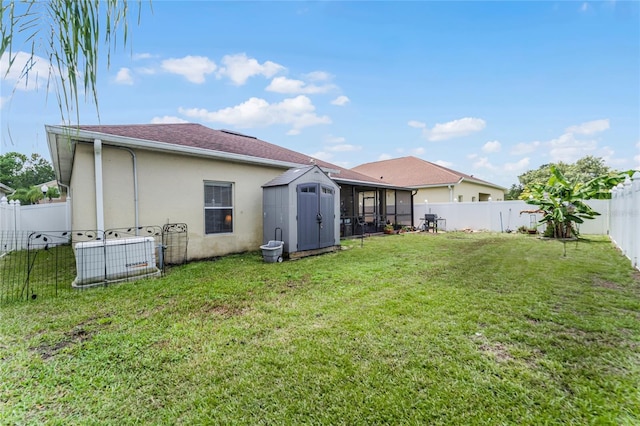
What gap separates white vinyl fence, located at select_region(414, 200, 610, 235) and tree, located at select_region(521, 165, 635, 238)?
1.13 meters

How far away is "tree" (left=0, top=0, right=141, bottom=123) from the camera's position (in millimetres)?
1128

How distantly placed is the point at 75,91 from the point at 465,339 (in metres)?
3.56

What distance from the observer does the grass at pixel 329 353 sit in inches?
74.5

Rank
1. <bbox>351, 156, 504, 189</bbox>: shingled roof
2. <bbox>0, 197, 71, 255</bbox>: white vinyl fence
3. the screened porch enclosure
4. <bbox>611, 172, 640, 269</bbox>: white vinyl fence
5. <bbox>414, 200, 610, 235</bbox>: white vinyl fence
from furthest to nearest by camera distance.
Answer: <bbox>351, 156, 504, 189</bbox>: shingled roof
the screened porch enclosure
<bbox>414, 200, 610, 235</bbox>: white vinyl fence
<bbox>0, 197, 71, 255</bbox>: white vinyl fence
<bbox>611, 172, 640, 269</bbox>: white vinyl fence

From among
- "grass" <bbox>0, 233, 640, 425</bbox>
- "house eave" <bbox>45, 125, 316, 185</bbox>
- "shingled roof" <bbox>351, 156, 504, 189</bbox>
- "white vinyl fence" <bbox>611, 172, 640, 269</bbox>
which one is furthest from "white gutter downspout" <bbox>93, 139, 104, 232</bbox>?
"shingled roof" <bbox>351, 156, 504, 189</bbox>

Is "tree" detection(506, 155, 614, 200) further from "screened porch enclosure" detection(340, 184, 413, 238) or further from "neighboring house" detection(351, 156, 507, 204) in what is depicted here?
"screened porch enclosure" detection(340, 184, 413, 238)

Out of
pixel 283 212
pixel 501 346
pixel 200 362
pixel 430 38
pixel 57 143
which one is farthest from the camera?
pixel 430 38

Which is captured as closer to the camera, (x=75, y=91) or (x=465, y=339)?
(x=75, y=91)

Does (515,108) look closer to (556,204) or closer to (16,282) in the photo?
(556,204)

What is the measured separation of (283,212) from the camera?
739 centimetres

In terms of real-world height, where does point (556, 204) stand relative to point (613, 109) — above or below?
below

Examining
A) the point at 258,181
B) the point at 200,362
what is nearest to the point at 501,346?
the point at 200,362

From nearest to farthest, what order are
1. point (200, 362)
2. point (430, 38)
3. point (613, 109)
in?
point (200, 362) → point (430, 38) → point (613, 109)

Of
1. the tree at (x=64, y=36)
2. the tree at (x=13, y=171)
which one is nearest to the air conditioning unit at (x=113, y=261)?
the tree at (x=64, y=36)
